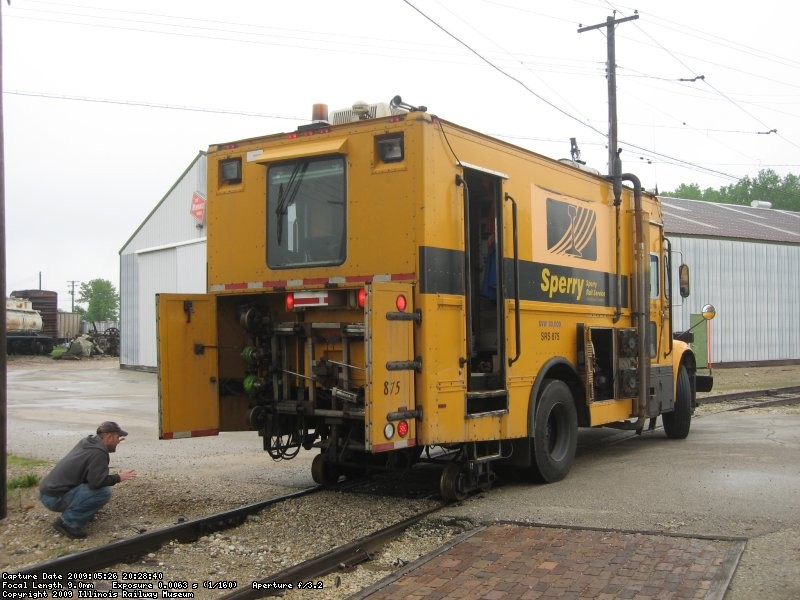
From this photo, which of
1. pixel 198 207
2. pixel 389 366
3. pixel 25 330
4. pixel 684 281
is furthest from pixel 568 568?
pixel 25 330

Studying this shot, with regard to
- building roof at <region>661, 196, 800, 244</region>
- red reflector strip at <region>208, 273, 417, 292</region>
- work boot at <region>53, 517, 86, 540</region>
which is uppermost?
building roof at <region>661, 196, 800, 244</region>

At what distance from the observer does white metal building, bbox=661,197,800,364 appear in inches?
1133

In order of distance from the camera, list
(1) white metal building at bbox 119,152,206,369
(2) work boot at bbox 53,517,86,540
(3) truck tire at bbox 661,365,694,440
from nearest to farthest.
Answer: (2) work boot at bbox 53,517,86,540 < (3) truck tire at bbox 661,365,694,440 < (1) white metal building at bbox 119,152,206,369

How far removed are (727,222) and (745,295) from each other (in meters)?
4.93

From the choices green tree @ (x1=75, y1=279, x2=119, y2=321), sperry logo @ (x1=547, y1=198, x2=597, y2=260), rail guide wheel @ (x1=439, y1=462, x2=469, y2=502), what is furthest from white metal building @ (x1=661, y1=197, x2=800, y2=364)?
green tree @ (x1=75, y1=279, x2=119, y2=321)

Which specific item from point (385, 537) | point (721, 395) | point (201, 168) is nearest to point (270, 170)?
point (385, 537)

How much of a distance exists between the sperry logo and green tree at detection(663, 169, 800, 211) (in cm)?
7512

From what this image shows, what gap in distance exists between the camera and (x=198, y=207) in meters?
27.6

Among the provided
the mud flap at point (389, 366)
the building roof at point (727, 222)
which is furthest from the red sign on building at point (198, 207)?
the mud flap at point (389, 366)

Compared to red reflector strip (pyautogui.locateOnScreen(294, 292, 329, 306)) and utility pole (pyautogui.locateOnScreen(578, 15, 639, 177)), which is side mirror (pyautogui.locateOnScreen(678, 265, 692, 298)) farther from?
utility pole (pyautogui.locateOnScreen(578, 15, 639, 177))

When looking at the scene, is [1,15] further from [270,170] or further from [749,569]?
[749,569]

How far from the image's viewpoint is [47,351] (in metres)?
47.9

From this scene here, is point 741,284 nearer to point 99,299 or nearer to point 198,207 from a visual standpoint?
point 198,207

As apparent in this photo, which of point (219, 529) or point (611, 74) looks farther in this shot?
point (611, 74)
